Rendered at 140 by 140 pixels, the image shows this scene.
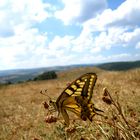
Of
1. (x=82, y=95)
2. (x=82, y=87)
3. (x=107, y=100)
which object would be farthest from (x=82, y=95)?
(x=107, y=100)

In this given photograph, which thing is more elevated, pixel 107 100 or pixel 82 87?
pixel 82 87

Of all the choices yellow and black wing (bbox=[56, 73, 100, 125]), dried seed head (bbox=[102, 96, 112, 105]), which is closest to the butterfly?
yellow and black wing (bbox=[56, 73, 100, 125])

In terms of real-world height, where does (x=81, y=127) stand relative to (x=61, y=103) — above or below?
below

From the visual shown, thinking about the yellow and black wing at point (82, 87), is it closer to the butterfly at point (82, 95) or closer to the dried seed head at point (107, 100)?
the butterfly at point (82, 95)

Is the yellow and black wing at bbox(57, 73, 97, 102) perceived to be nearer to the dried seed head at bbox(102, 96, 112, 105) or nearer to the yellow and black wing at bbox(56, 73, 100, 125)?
the yellow and black wing at bbox(56, 73, 100, 125)

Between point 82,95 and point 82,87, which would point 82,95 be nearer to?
point 82,95

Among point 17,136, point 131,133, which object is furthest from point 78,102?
point 17,136

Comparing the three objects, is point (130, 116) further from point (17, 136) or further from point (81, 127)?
point (17, 136)

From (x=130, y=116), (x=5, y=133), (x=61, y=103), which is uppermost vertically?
(x=61, y=103)

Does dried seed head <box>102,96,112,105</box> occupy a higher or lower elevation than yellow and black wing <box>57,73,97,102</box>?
lower

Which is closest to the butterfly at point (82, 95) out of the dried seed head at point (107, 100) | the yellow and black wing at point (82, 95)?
the yellow and black wing at point (82, 95)

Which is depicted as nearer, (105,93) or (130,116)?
(105,93)
